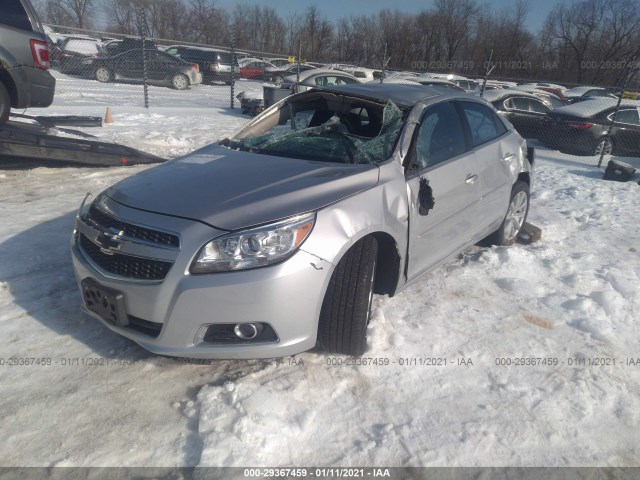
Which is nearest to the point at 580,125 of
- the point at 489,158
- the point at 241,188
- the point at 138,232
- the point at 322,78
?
the point at 322,78

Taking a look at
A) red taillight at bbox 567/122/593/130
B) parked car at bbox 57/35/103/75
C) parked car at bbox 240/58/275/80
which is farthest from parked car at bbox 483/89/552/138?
parked car at bbox 240/58/275/80

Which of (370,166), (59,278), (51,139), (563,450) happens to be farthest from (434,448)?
(51,139)

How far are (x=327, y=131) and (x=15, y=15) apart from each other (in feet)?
16.4

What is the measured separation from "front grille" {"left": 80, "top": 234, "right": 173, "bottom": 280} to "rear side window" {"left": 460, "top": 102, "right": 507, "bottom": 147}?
9.14ft

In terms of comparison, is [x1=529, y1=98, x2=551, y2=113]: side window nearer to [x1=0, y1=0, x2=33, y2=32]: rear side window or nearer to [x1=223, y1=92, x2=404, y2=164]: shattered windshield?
[x1=223, y1=92, x2=404, y2=164]: shattered windshield

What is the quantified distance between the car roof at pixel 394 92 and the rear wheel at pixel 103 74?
1725 cm

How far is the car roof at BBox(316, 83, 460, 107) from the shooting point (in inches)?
145

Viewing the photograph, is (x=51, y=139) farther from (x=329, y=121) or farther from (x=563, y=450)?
(x=563, y=450)

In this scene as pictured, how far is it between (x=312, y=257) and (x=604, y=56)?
5835 centimetres

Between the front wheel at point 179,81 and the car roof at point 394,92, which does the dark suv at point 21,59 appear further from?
the front wheel at point 179,81

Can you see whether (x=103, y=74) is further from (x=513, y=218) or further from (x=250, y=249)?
(x=250, y=249)

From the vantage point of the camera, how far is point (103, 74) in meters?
18.5

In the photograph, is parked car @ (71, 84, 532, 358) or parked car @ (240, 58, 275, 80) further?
parked car @ (240, 58, 275, 80)

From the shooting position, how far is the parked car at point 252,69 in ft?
98.3
